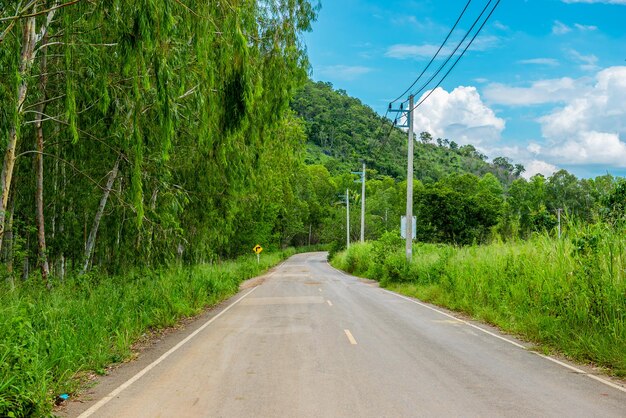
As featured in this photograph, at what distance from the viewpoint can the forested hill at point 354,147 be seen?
135500mm

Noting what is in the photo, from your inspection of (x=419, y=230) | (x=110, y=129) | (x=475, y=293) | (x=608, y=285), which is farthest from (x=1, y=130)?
(x=419, y=230)

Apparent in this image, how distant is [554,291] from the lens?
11.2m

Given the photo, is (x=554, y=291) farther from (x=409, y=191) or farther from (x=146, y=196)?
(x=409, y=191)

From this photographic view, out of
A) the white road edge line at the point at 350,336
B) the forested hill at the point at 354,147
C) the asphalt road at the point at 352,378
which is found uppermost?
the forested hill at the point at 354,147

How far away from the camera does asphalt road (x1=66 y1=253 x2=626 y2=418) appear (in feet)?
19.2

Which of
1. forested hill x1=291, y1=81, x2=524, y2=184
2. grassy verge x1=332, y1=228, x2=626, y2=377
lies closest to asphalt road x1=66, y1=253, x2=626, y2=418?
grassy verge x1=332, y1=228, x2=626, y2=377

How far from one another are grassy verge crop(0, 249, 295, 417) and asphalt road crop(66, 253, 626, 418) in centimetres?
63

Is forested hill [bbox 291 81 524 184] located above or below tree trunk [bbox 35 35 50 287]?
above

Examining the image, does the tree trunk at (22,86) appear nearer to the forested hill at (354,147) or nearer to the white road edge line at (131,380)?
the white road edge line at (131,380)

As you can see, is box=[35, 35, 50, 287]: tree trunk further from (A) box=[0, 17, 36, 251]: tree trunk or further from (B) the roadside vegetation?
(A) box=[0, 17, 36, 251]: tree trunk

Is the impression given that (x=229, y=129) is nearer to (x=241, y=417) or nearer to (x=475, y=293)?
(x=241, y=417)

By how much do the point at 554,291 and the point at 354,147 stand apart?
13714 centimetres

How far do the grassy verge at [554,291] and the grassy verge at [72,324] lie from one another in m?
8.10

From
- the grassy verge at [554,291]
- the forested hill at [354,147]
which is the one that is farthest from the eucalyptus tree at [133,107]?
the forested hill at [354,147]
